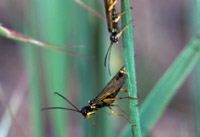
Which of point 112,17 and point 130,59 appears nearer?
point 130,59

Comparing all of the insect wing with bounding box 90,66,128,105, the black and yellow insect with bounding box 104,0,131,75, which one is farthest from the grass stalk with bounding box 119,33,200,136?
the black and yellow insect with bounding box 104,0,131,75

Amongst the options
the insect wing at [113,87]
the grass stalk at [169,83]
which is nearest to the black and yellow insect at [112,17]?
the insect wing at [113,87]

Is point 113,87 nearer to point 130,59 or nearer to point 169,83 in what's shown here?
point 169,83

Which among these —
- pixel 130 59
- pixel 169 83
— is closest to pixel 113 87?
pixel 169 83

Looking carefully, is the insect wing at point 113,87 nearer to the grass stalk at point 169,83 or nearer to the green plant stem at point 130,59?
the grass stalk at point 169,83

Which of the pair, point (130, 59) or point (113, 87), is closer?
point (130, 59)

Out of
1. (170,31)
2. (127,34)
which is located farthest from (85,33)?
(170,31)

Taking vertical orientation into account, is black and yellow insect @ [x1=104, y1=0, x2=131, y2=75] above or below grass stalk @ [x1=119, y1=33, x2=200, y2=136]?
above

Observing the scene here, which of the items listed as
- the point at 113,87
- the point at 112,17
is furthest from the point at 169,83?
the point at 112,17

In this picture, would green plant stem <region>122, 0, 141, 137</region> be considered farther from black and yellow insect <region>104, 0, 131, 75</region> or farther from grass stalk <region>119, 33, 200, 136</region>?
grass stalk <region>119, 33, 200, 136</region>

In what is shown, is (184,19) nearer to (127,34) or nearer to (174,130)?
(174,130)

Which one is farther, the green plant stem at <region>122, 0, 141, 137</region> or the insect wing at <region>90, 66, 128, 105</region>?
the insect wing at <region>90, 66, 128, 105</region>

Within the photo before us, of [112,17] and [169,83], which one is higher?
[112,17]
